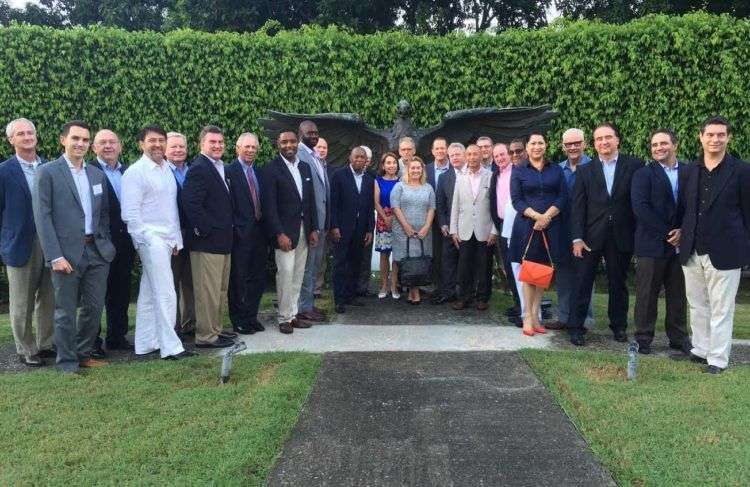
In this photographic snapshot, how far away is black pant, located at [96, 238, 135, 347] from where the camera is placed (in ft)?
17.5

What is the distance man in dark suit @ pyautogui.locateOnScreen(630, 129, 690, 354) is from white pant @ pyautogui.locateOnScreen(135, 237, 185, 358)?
3910mm

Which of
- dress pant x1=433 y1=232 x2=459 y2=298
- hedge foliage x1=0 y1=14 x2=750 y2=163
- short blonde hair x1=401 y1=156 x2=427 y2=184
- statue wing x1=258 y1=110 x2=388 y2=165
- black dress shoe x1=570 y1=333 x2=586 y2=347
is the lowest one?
black dress shoe x1=570 y1=333 x2=586 y2=347

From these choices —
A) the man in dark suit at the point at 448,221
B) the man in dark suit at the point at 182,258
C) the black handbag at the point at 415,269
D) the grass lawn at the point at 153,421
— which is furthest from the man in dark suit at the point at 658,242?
the man in dark suit at the point at 182,258

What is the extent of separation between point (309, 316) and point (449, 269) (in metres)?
1.89

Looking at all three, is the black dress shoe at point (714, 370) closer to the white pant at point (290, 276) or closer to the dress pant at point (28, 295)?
the white pant at point (290, 276)

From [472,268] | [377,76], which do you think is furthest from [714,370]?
[377,76]

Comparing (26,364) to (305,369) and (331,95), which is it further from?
(331,95)

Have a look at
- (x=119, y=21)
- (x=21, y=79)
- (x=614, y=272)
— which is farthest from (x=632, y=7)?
(x=119, y=21)

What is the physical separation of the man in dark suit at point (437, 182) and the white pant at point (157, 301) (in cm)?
325

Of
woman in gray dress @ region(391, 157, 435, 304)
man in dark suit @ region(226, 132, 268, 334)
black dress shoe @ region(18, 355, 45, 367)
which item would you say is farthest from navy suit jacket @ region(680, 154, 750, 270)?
black dress shoe @ region(18, 355, 45, 367)

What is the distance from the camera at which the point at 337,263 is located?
690 centimetres

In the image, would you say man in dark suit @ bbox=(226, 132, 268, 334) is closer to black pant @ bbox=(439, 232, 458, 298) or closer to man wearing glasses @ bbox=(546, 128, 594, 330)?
black pant @ bbox=(439, 232, 458, 298)

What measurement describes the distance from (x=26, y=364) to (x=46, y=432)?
1730 millimetres

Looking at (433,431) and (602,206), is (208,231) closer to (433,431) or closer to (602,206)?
(433,431)
